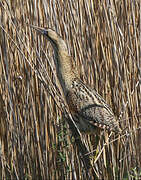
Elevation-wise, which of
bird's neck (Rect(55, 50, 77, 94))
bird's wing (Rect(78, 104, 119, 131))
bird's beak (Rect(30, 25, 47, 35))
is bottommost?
bird's wing (Rect(78, 104, 119, 131))

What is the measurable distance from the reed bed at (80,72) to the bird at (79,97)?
0.09 m

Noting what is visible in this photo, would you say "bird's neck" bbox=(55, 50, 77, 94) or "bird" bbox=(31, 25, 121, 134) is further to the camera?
"bird's neck" bbox=(55, 50, 77, 94)

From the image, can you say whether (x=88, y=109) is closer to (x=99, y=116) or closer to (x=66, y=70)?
(x=99, y=116)

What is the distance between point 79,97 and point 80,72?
0.34 m

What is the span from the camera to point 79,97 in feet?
12.0

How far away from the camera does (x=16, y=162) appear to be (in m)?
4.25

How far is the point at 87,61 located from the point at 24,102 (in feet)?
2.29

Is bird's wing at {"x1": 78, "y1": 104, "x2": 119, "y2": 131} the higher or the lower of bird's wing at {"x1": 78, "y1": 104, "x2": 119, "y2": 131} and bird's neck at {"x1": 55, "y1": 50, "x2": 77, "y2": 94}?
the lower

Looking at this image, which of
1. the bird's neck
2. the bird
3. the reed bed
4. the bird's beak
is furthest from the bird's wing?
the bird's beak

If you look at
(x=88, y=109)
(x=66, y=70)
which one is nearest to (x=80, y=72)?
(x=66, y=70)

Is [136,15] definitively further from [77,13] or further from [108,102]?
[108,102]

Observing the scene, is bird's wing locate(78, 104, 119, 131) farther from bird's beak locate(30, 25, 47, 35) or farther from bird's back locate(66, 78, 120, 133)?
bird's beak locate(30, 25, 47, 35)

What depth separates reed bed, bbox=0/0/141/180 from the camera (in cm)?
369

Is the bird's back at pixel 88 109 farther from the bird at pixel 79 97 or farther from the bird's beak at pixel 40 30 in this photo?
the bird's beak at pixel 40 30
